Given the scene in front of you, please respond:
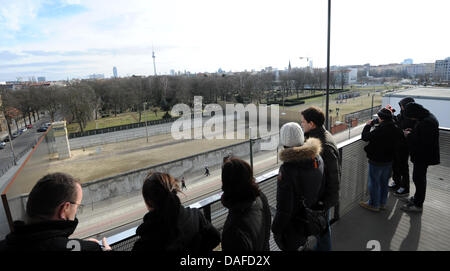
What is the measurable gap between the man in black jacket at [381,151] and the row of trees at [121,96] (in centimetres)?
3569

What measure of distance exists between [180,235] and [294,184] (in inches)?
32.8

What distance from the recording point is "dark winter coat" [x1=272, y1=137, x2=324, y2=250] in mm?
1657

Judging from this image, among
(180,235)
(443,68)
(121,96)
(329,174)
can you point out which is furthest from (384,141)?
(443,68)

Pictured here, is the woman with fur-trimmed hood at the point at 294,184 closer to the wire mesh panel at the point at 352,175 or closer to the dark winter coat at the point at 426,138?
the wire mesh panel at the point at 352,175

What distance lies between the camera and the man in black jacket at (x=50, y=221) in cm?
100

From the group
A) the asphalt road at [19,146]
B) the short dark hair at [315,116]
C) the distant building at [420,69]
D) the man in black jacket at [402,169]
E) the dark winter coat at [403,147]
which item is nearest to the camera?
the short dark hair at [315,116]

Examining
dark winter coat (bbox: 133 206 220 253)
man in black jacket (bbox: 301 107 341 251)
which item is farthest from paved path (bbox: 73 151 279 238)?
dark winter coat (bbox: 133 206 220 253)

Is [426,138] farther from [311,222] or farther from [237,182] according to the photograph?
[237,182]

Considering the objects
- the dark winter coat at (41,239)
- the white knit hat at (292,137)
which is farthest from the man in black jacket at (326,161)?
the dark winter coat at (41,239)

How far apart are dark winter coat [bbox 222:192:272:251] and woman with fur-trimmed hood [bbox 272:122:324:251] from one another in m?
0.31

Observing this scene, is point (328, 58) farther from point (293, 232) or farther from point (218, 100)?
point (218, 100)

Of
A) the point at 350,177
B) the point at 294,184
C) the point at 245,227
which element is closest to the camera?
the point at 245,227

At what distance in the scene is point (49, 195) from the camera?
1.13 meters
